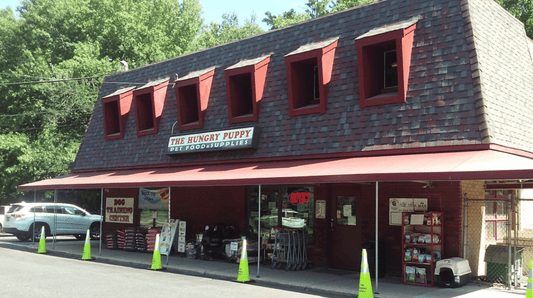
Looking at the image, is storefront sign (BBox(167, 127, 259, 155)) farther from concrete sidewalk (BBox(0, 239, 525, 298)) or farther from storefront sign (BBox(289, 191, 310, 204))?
concrete sidewalk (BBox(0, 239, 525, 298))

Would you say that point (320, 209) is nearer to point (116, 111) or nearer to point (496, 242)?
point (496, 242)

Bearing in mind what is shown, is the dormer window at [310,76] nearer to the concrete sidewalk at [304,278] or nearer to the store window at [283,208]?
the store window at [283,208]

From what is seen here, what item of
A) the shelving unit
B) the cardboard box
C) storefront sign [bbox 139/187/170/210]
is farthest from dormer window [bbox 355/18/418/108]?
storefront sign [bbox 139/187/170/210]

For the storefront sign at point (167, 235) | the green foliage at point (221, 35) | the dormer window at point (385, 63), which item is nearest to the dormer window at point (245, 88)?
the dormer window at point (385, 63)

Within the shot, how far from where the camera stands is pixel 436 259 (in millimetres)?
11977

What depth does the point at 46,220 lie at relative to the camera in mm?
23672

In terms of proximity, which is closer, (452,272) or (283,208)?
(452,272)

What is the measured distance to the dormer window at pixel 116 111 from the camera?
69.8ft

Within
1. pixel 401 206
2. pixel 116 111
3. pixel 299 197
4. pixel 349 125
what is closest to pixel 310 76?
pixel 349 125

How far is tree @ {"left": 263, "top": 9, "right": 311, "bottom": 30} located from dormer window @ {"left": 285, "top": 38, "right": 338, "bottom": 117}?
2883 centimetres

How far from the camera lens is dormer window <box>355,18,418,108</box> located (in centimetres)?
1291

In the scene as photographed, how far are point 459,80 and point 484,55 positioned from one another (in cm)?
102

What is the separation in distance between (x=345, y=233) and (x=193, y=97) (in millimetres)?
7796

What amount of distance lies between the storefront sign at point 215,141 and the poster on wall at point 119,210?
180 inches
